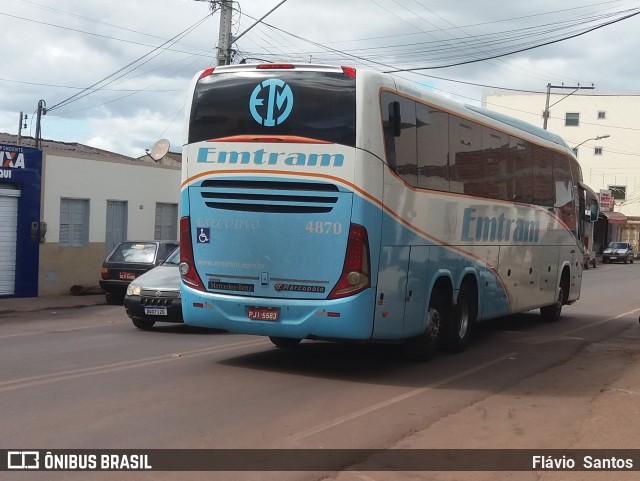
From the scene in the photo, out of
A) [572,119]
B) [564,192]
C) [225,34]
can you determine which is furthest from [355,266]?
[572,119]

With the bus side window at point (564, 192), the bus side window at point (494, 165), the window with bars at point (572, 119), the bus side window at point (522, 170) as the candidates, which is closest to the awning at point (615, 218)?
the window with bars at point (572, 119)

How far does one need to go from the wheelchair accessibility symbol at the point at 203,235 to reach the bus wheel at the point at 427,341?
122 inches

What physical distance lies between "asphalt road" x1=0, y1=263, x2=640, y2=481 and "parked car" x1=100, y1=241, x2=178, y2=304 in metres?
5.10

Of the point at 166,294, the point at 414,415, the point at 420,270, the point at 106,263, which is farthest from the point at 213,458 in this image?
the point at 106,263

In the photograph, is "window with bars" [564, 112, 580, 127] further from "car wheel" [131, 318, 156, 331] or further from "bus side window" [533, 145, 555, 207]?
"car wheel" [131, 318, 156, 331]

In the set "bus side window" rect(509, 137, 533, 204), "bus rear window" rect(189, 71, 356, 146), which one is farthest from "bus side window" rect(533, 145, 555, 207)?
"bus rear window" rect(189, 71, 356, 146)

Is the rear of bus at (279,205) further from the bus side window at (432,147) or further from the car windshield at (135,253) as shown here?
the car windshield at (135,253)

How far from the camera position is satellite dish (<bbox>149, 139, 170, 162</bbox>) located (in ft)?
95.1

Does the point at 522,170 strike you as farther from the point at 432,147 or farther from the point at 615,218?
the point at 615,218

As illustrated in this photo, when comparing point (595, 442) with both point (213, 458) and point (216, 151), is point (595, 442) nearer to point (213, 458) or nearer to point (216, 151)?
point (213, 458)

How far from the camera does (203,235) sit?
10.4 metres

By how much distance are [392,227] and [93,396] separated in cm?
394

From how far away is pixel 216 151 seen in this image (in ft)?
33.7

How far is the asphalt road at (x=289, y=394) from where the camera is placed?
23.6ft
